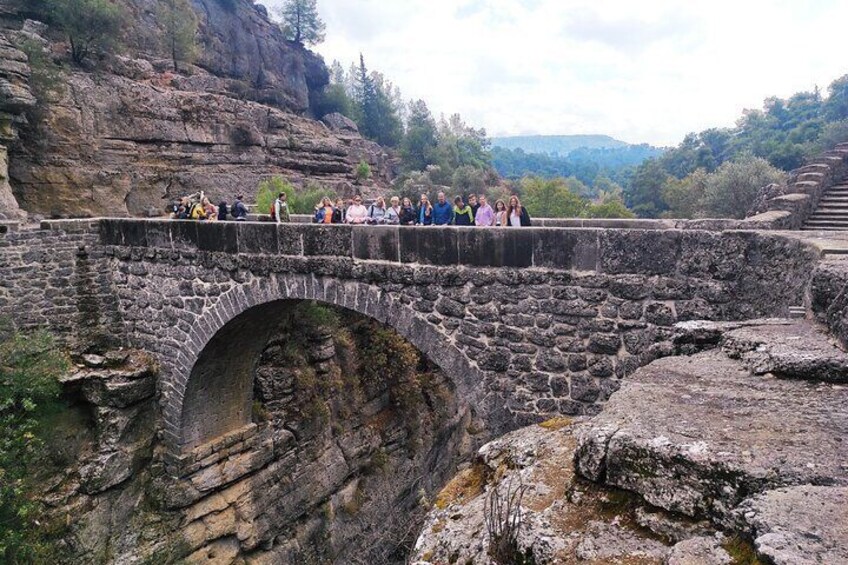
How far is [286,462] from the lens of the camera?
12188 millimetres

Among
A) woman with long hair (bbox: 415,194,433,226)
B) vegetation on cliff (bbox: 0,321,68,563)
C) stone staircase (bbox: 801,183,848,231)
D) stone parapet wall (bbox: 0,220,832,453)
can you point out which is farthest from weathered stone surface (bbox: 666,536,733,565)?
stone staircase (bbox: 801,183,848,231)

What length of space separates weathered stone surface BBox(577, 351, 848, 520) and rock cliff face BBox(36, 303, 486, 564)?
180 inches

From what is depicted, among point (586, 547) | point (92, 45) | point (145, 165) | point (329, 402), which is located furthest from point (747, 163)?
point (586, 547)

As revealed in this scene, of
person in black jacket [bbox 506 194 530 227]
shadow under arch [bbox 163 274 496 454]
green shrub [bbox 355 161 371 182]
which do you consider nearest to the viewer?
shadow under arch [bbox 163 274 496 454]

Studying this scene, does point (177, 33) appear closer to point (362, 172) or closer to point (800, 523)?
point (362, 172)

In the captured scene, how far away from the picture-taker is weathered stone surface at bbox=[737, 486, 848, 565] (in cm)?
150

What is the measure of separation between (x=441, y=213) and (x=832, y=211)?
35.3 feet

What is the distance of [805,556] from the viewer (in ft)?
4.90

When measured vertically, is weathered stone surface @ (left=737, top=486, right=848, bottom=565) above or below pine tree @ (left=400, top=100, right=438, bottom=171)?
below

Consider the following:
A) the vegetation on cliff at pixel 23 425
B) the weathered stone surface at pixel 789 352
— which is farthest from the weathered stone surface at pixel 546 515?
the vegetation on cliff at pixel 23 425

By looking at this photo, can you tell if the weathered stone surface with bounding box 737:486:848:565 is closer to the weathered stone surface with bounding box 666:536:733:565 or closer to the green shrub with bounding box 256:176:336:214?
the weathered stone surface with bounding box 666:536:733:565

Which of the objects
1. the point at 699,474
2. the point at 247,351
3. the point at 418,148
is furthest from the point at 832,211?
the point at 418,148

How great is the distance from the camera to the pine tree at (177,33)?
30.0 metres

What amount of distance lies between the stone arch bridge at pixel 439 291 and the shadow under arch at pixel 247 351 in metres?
0.03
